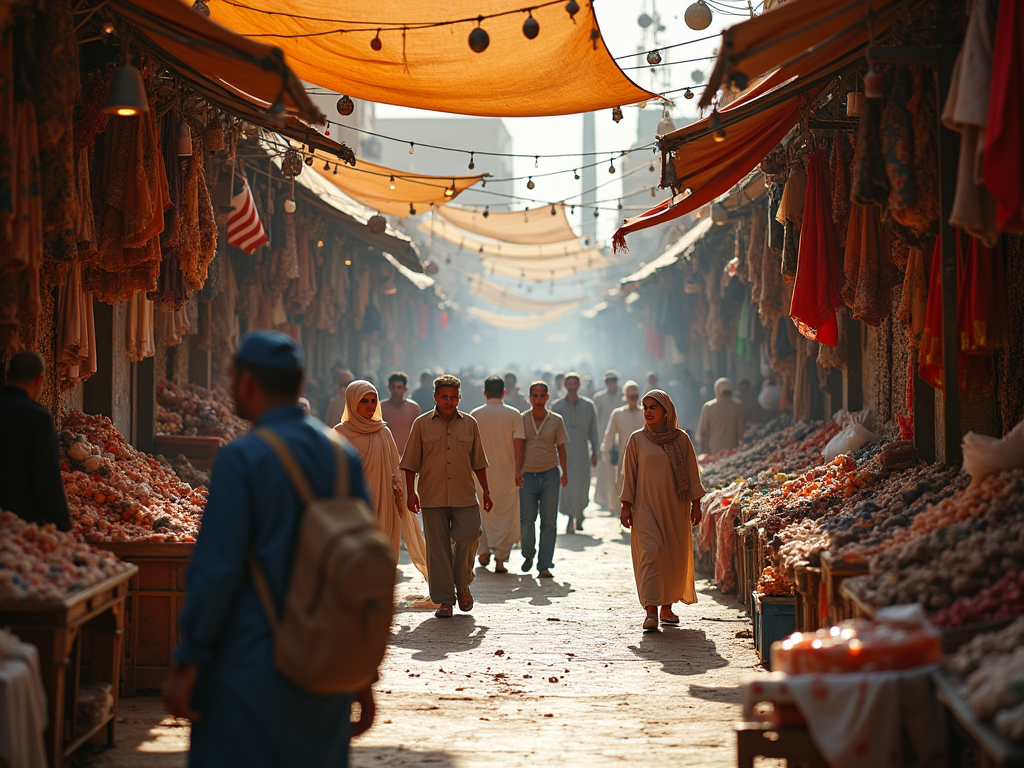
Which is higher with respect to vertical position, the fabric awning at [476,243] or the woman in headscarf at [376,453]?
the fabric awning at [476,243]

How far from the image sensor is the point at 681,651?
723 cm

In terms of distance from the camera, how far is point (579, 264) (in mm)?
24906

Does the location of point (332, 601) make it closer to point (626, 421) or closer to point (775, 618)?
point (775, 618)

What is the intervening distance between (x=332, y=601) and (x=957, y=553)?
2.72 meters

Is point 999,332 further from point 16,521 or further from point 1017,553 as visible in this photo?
point 16,521

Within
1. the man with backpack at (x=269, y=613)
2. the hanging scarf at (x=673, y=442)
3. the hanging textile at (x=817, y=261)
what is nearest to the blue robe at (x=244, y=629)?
the man with backpack at (x=269, y=613)

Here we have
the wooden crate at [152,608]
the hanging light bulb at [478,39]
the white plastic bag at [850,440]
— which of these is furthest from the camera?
the white plastic bag at [850,440]

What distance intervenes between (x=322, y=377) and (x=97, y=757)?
51.3 feet

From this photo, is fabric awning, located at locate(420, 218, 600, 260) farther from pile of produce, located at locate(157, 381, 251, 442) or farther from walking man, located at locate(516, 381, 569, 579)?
walking man, located at locate(516, 381, 569, 579)

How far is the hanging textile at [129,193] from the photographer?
651cm

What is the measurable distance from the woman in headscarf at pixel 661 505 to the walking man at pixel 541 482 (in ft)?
8.28

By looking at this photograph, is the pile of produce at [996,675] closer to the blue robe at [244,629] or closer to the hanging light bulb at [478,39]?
the blue robe at [244,629]

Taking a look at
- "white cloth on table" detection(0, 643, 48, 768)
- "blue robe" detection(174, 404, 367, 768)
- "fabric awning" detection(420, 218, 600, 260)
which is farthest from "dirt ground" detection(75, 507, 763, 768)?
"fabric awning" detection(420, 218, 600, 260)

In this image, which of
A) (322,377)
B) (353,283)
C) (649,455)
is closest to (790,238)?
(649,455)
